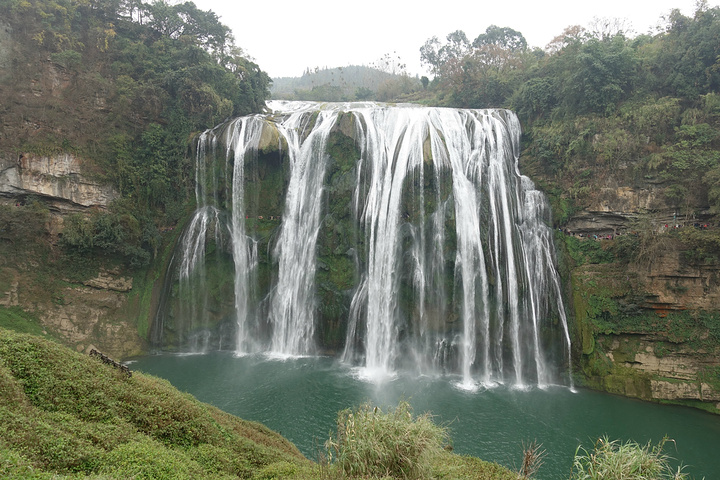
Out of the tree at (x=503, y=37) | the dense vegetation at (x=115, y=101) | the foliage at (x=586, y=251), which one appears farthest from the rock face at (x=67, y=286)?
the tree at (x=503, y=37)

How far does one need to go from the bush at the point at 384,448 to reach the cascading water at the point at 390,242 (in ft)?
33.5

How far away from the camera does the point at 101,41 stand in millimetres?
20469

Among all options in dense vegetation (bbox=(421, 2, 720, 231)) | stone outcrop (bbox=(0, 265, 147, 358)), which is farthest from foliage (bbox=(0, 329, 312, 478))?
dense vegetation (bbox=(421, 2, 720, 231))

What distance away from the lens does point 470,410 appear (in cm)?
1316

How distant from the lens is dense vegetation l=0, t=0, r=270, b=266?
58.7 feet

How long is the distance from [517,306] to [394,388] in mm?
6190

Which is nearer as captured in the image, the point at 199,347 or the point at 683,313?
the point at 683,313

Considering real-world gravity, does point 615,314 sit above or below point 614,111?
below

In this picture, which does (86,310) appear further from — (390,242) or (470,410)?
(470,410)

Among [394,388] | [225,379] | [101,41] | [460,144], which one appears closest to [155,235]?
[225,379]

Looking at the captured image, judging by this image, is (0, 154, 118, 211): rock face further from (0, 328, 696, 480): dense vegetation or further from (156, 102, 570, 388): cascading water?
(0, 328, 696, 480): dense vegetation

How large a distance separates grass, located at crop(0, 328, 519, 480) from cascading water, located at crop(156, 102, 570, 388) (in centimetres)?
919

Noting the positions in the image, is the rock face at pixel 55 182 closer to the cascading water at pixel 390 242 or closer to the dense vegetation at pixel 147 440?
the cascading water at pixel 390 242

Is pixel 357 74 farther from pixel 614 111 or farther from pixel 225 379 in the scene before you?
pixel 225 379
